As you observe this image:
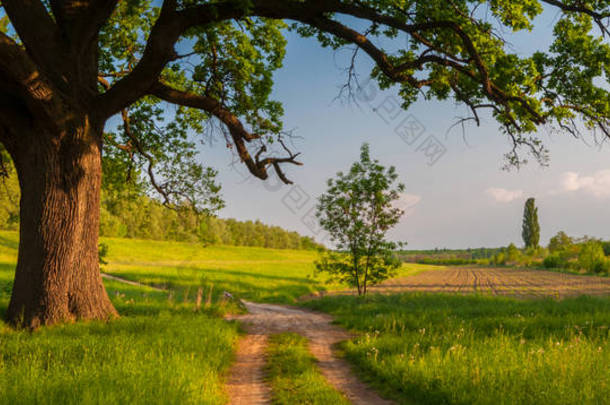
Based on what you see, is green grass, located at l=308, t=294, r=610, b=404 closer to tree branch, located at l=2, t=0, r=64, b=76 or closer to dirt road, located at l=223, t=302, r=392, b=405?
dirt road, located at l=223, t=302, r=392, b=405

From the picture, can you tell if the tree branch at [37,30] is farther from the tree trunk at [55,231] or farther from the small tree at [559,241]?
the small tree at [559,241]

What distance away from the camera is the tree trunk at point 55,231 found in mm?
8508

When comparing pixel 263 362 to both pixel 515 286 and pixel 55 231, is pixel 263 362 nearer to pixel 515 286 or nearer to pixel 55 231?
pixel 55 231

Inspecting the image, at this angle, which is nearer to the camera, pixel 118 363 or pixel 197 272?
pixel 118 363

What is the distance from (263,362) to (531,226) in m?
122

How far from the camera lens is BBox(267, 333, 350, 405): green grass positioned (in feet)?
16.6

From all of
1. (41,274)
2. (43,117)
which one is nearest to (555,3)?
(43,117)

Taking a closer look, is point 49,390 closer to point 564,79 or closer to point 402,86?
point 402,86

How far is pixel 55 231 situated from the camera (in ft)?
28.2

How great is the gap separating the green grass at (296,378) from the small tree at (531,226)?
388 feet

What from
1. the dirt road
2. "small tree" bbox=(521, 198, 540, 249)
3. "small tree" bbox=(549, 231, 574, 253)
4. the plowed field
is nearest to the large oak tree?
the dirt road

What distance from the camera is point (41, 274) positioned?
852 centimetres

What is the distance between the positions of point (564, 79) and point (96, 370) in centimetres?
1324

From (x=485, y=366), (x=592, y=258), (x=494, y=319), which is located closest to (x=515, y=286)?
(x=592, y=258)
